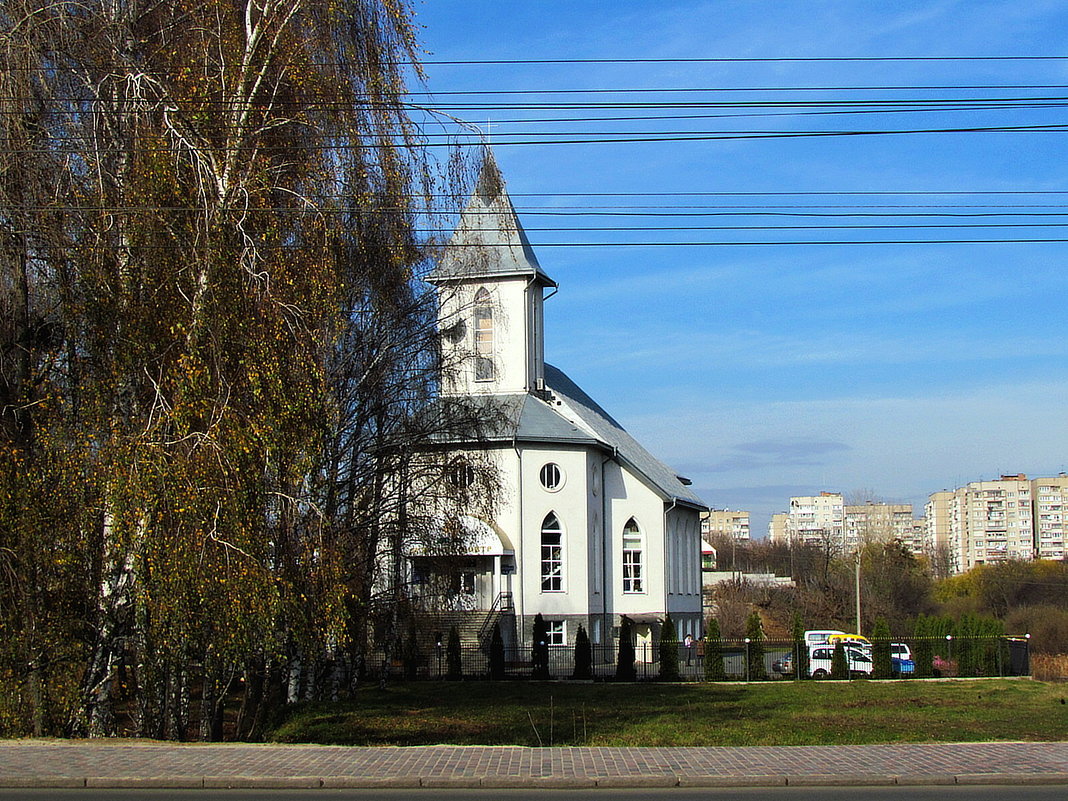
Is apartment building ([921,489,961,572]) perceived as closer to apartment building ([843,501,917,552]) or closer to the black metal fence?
apartment building ([843,501,917,552])

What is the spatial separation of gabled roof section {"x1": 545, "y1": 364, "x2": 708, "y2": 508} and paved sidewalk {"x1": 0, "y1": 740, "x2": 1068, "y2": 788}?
2757 centimetres

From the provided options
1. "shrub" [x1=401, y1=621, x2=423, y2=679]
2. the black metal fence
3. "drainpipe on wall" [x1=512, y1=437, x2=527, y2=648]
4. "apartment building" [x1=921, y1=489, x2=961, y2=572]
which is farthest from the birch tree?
"apartment building" [x1=921, y1=489, x2=961, y2=572]

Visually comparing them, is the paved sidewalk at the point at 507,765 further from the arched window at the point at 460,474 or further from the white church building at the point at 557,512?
the white church building at the point at 557,512

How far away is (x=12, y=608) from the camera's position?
1413cm

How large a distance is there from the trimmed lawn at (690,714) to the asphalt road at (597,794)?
4.00 metres

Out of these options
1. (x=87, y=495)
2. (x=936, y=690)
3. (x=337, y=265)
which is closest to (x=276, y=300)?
(x=337, y=265)

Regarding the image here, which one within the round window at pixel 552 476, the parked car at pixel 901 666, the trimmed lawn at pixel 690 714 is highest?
the round window at pixel 552 476

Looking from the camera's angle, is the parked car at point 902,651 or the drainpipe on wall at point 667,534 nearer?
the parked car at point 902,651

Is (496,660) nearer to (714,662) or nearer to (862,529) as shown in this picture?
(714,662)

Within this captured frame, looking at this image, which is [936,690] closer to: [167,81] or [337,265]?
[337,265]

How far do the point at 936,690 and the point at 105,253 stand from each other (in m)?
24.1

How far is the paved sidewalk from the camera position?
38.2 feet

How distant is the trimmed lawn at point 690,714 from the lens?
1705cm

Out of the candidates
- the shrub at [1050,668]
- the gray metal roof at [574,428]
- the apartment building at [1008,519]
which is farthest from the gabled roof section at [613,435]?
the apartment building at [1008,519]
